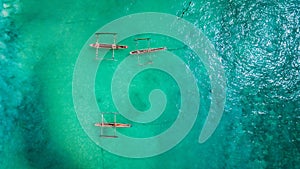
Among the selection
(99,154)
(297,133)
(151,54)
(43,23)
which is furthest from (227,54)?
(43,23)

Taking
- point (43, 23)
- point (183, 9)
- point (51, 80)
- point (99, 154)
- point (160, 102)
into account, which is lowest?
point (99, 154)

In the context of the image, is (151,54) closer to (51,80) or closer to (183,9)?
(183,9)

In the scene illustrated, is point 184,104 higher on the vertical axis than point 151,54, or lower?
lower

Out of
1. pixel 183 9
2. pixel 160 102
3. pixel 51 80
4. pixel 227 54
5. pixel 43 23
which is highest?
pixel 183 9

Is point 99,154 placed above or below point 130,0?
below

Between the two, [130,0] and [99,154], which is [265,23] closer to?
[130,0]

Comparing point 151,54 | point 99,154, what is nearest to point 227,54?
point 151,54
